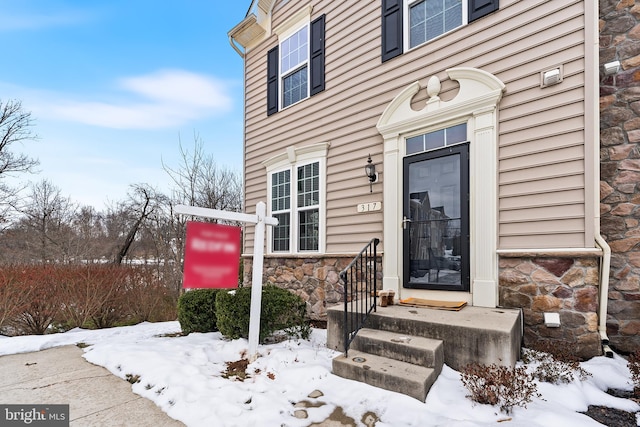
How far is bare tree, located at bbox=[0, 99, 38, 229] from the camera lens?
1172cm

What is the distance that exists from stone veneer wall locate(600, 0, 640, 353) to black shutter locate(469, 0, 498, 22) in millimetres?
1108

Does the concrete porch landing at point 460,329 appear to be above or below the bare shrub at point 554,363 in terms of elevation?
above

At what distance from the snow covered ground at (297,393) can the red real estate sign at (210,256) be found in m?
0.78

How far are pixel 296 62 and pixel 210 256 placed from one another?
4.37 meters

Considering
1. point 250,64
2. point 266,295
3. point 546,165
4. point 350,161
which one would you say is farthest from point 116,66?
point 546,165

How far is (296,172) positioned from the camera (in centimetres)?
563

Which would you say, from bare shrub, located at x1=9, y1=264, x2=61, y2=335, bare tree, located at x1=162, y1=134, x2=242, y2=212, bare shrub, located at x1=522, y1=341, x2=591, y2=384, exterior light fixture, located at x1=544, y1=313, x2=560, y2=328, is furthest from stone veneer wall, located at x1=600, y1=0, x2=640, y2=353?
bare tree, located at x1=162, y1=134, x2=242, y2=212

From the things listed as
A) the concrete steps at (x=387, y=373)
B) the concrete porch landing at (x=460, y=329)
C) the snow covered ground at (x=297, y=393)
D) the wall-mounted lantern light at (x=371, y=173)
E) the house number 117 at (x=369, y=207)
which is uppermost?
the wall-mounted lantern light at (x=371, y=173)

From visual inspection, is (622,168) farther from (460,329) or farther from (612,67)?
(460,329)

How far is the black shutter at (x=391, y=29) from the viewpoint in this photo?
430 centimetres

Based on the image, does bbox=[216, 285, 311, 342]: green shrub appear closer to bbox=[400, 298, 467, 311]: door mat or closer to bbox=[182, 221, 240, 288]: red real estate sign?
bbox=[182, 221, 240, 288]: red real estate sign

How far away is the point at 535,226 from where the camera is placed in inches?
123

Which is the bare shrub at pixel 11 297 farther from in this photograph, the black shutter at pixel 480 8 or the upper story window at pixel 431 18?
the black shutter at pixel 480 8

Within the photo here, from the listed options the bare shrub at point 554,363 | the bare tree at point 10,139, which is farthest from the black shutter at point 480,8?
the bare tree at point 10,139
